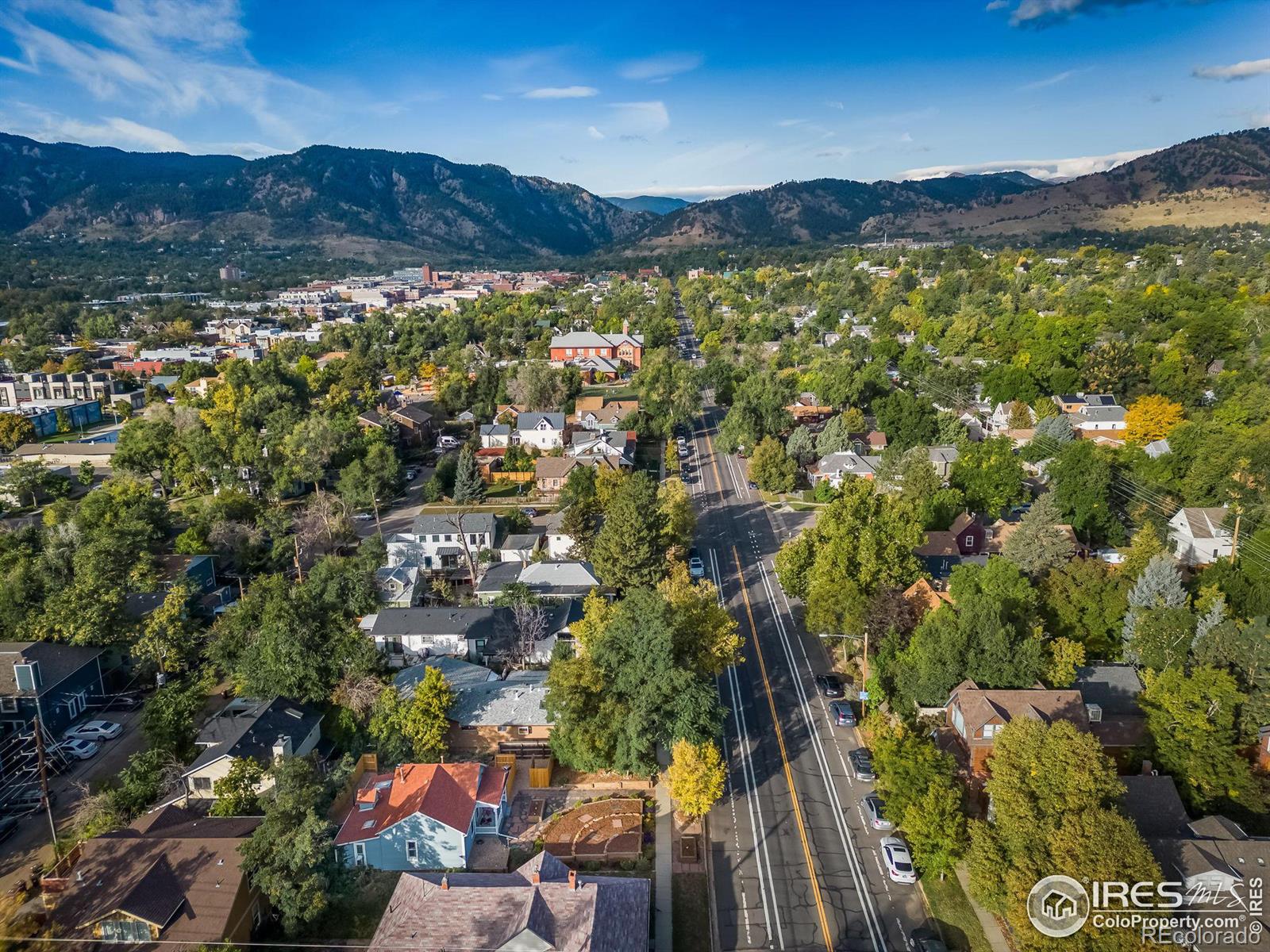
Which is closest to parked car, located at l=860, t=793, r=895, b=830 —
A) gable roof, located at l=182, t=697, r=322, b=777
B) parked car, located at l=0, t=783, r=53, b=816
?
gable roof, located at l=182, t=697, r=322, b=777

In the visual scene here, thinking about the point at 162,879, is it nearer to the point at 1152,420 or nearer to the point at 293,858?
the point at 293,858

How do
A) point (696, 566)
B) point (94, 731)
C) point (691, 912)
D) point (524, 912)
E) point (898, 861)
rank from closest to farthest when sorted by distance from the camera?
point (524, 912) → point (691, 912) → point (898, 861) → point (94, 731) → point (696, 566)

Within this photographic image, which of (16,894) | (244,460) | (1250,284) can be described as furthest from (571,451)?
(1250,284)

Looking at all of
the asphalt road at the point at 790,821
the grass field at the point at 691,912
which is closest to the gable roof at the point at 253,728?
the grass field at the point at 691,912

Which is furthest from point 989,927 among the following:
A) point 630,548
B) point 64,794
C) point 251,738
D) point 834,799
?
point 64,794

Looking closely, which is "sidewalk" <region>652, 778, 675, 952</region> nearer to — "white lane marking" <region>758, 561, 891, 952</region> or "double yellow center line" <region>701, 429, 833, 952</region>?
"double yellow center line" <region>701, 429, 833, 952</region>

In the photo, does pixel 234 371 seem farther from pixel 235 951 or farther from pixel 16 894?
pixel 235 951

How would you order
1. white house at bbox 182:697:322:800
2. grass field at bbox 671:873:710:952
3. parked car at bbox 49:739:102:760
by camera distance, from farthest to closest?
parked car at bbox 49:739:102:760 → white house at bbox 182:697:322:800 → grass field at bbox 671:873:710:952

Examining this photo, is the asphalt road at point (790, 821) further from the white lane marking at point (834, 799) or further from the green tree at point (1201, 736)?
the green tree at point (1201, 736)
